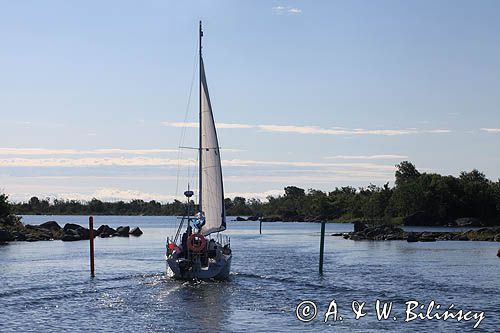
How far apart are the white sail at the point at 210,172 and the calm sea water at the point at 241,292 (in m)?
4.48

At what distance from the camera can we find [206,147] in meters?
53.5

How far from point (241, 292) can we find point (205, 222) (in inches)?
270

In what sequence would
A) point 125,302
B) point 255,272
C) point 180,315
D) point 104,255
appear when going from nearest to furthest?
1. point 180,315
2. point 125,302
3. point 255,272
4. point 104,255

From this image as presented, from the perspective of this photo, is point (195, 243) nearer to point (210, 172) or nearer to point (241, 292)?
point (241, 292)

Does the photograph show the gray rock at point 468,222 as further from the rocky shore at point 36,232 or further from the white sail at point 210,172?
the white sail at point 210,172

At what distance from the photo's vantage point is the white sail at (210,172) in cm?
5328

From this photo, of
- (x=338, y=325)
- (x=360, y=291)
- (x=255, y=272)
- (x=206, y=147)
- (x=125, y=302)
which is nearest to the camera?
(x=338, y=325)

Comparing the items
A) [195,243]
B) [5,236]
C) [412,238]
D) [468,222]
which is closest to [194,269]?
[195,243]

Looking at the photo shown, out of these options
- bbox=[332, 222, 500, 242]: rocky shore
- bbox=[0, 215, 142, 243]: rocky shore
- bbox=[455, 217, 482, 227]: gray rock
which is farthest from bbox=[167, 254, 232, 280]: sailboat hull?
bbox=[455, 217, 482, 227]: gray rock

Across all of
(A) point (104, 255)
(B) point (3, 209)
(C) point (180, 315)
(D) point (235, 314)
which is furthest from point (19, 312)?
(B) point (3, 209)

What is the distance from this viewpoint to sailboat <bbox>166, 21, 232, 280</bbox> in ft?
167

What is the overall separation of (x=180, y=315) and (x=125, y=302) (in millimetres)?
5623

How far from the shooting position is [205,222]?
5300cm

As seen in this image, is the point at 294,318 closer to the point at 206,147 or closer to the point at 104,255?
the point at 206,147
